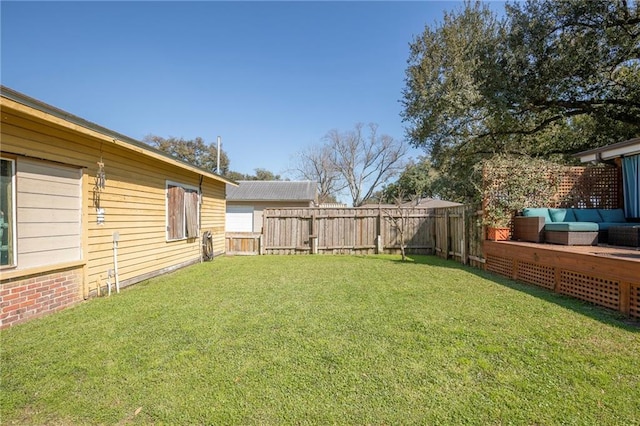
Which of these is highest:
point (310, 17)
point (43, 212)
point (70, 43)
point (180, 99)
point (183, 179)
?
point (310, 17)

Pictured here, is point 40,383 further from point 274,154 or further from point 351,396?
point 274,154

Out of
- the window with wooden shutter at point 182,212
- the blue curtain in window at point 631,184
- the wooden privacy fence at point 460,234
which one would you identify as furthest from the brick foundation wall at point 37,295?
the blue curtain in window at point 631,184

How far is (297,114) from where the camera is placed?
1977 centimetres

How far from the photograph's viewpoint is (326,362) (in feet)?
7.98

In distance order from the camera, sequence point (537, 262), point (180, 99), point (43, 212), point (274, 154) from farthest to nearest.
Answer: point (274, 154) < point (180, 99) < point (537, 262) < point (43, 212)

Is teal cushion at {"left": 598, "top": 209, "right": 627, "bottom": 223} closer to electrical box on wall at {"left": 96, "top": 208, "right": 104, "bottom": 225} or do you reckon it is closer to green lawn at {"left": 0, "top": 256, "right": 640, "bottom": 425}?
green lawn at {"left": 0, "top": 256, "right": 640, "bottom": 425}

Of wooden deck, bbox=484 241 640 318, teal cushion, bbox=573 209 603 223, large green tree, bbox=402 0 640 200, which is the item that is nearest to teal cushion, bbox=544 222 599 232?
wooden deck, bbox=484 241 640 318

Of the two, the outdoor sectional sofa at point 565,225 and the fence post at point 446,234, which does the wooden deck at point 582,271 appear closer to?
the outdoor sectional sofa at point 565,225

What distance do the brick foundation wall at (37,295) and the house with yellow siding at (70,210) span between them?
12 mm

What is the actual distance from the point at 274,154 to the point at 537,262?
23.2 metres

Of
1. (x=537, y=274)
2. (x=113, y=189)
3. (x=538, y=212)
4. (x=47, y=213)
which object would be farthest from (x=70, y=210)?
(x=538, y=212)

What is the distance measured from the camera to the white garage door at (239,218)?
55.5ft

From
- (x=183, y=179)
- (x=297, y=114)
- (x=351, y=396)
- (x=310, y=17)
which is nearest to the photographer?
(x=351, y=396)

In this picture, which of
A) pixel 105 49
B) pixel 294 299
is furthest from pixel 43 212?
pixel 105 49
